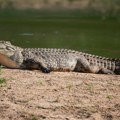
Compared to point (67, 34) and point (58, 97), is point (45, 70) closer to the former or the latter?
point (58, 97)

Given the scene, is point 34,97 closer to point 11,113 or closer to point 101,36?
point 11,113

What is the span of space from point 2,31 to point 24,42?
3948mm

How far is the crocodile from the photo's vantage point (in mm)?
9234

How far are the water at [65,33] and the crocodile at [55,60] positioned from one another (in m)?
2.49

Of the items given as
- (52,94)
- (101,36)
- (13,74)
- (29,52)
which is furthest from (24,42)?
(52,94)

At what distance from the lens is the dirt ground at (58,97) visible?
235 inches

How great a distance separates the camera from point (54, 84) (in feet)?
24.0

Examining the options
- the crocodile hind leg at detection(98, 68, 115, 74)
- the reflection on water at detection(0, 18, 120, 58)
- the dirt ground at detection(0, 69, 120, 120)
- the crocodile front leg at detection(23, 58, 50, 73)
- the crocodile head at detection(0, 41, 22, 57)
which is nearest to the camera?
the dirt ground at detection(0, 69, 120, 120)

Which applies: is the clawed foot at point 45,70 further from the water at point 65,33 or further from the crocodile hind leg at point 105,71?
the water at point 65,33

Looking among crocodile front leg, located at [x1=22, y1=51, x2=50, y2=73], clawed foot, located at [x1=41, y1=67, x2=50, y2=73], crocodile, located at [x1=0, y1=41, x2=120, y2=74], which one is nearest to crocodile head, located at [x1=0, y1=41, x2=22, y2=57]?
crocodile, located at [x1=0, y1=41, x2=120, y2=74]

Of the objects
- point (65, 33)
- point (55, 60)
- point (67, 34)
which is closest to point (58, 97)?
point (55, 60)

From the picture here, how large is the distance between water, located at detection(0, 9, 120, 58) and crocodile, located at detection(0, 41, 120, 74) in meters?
2.49

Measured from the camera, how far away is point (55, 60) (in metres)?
9.45

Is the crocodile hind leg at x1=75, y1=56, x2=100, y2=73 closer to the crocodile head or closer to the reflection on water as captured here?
the crocodile head
